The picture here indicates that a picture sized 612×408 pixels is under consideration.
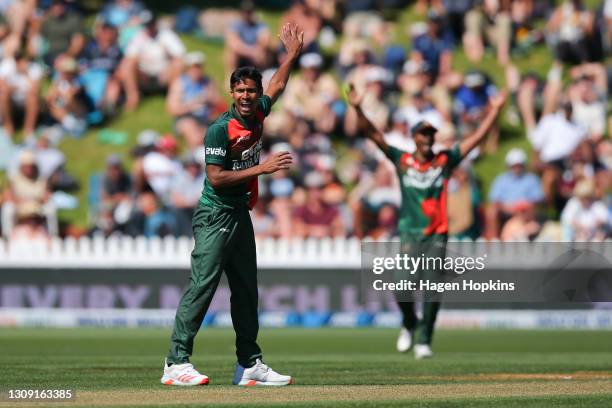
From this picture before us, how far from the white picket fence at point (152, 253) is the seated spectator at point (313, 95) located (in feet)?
11.2

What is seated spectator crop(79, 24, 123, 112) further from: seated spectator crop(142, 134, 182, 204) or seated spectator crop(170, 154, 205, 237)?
seated spectator crop(170, 154, 205, 237)

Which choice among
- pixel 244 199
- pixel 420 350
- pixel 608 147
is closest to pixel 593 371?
pixel 420 350

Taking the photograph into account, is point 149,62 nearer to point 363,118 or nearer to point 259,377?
point 363,118

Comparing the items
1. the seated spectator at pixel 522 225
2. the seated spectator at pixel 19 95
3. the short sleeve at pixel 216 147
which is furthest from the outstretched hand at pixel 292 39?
the seated spectator at pixel 19 95

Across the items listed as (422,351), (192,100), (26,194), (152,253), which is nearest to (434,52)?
(192,100)

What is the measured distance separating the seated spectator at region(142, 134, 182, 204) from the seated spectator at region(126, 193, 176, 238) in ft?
1.39

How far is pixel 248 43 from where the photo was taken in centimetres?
2634

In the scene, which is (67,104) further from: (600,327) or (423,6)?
(600,327)

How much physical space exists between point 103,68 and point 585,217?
966 centimetres

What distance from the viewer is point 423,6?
28562 millimetres

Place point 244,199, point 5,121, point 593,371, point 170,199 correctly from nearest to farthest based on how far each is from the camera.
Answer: point 244,199 < point 593,371 < point 170,199 < point 5,121

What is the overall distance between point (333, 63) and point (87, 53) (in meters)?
4.56

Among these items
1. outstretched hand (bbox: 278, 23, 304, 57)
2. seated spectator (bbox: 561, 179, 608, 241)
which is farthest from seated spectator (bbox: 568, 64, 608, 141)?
outstretched hand (bbox: 278, 23, 304, 57)

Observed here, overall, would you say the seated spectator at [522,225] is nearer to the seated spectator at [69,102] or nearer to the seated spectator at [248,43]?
the seated spectator at [248,43]
